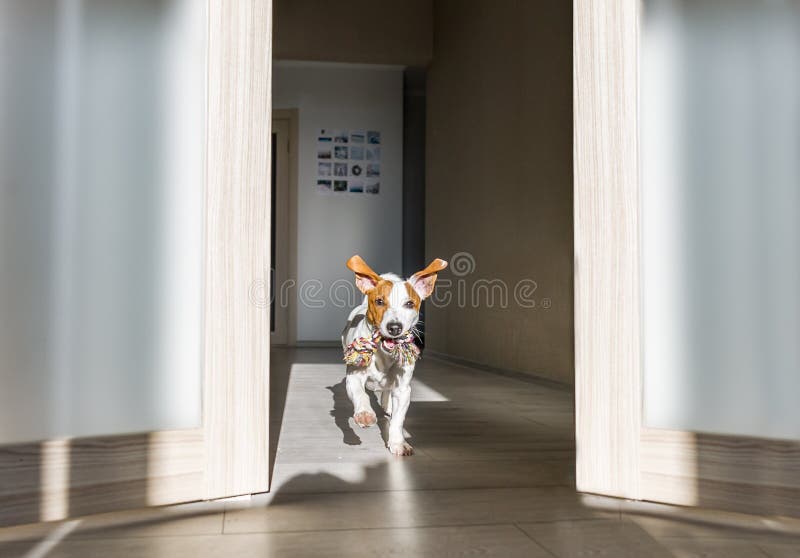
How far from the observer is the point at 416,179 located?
6730mm

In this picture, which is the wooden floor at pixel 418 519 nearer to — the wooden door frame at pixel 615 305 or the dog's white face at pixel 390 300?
the wooden door frame at pixel 615 305

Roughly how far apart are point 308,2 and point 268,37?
4.90m

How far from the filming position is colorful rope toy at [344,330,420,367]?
1.98 metres

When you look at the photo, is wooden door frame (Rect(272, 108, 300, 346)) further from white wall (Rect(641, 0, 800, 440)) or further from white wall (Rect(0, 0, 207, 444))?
white wall (Rect(641, 0, 800, 440))

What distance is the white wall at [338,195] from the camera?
6.61 m

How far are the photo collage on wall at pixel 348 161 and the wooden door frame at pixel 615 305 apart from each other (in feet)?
16.7

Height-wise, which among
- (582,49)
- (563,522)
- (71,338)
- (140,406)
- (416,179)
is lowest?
(563,522)

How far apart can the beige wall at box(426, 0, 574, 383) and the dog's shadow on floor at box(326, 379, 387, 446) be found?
1.11 metres

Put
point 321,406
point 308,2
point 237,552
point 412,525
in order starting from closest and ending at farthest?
point 237,552
point 412,525
point 321,406
point 308,2

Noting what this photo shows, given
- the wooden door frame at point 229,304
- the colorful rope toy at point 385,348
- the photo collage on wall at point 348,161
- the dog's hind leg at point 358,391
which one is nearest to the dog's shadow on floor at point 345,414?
the dog's hind leg at point 358,391

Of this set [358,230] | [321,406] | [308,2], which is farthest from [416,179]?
[321,406]

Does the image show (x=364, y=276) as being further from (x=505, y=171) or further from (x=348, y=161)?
(x=348, y=161)

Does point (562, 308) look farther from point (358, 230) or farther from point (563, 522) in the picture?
point (358, 230)

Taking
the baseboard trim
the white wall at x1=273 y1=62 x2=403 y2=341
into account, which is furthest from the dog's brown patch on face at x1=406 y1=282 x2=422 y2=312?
the white wall at x1=273 y1=62 x2=403 y2=341
